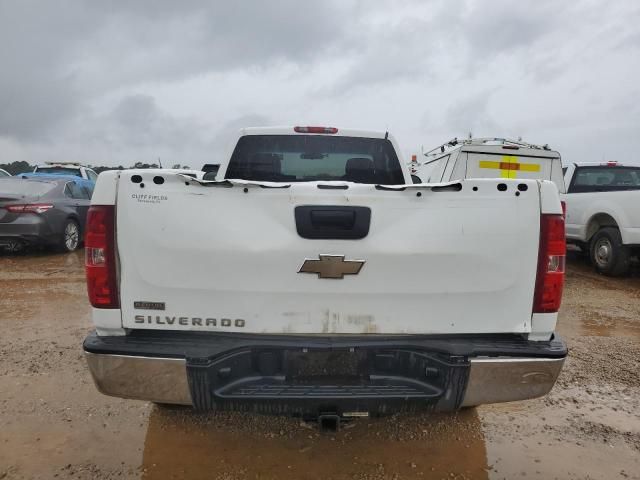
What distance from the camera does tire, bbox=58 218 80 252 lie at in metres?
8.90

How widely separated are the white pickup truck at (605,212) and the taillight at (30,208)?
949 cm

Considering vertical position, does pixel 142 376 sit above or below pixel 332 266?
below

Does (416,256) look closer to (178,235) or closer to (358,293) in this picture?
(358,293)

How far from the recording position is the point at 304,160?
418 centimetres

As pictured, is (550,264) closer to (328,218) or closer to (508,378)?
(508,378)

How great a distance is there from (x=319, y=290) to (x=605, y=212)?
735cm

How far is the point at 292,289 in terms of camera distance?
227 cm

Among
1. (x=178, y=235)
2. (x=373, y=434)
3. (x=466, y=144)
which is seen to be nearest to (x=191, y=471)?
(x=373, y=434)

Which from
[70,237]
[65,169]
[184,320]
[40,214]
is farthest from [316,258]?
[65,169]

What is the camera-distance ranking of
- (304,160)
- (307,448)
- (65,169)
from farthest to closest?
1. (65,169)
2. (304,160)
3. (307,448)

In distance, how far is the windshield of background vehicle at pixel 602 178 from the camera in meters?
9.08

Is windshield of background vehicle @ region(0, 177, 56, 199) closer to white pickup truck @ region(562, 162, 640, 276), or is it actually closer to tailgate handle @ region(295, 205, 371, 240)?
tailgate handle @ region(295, 205, 371, 240)

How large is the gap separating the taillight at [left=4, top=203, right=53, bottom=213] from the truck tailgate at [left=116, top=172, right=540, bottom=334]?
7.20 meters

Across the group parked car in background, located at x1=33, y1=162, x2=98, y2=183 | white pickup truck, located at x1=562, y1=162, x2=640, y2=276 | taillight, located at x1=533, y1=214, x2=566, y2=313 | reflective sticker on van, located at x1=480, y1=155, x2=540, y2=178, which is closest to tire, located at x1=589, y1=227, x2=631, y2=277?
white pickup truck, located at x1=562, y1=162, x2=640, y2=276
